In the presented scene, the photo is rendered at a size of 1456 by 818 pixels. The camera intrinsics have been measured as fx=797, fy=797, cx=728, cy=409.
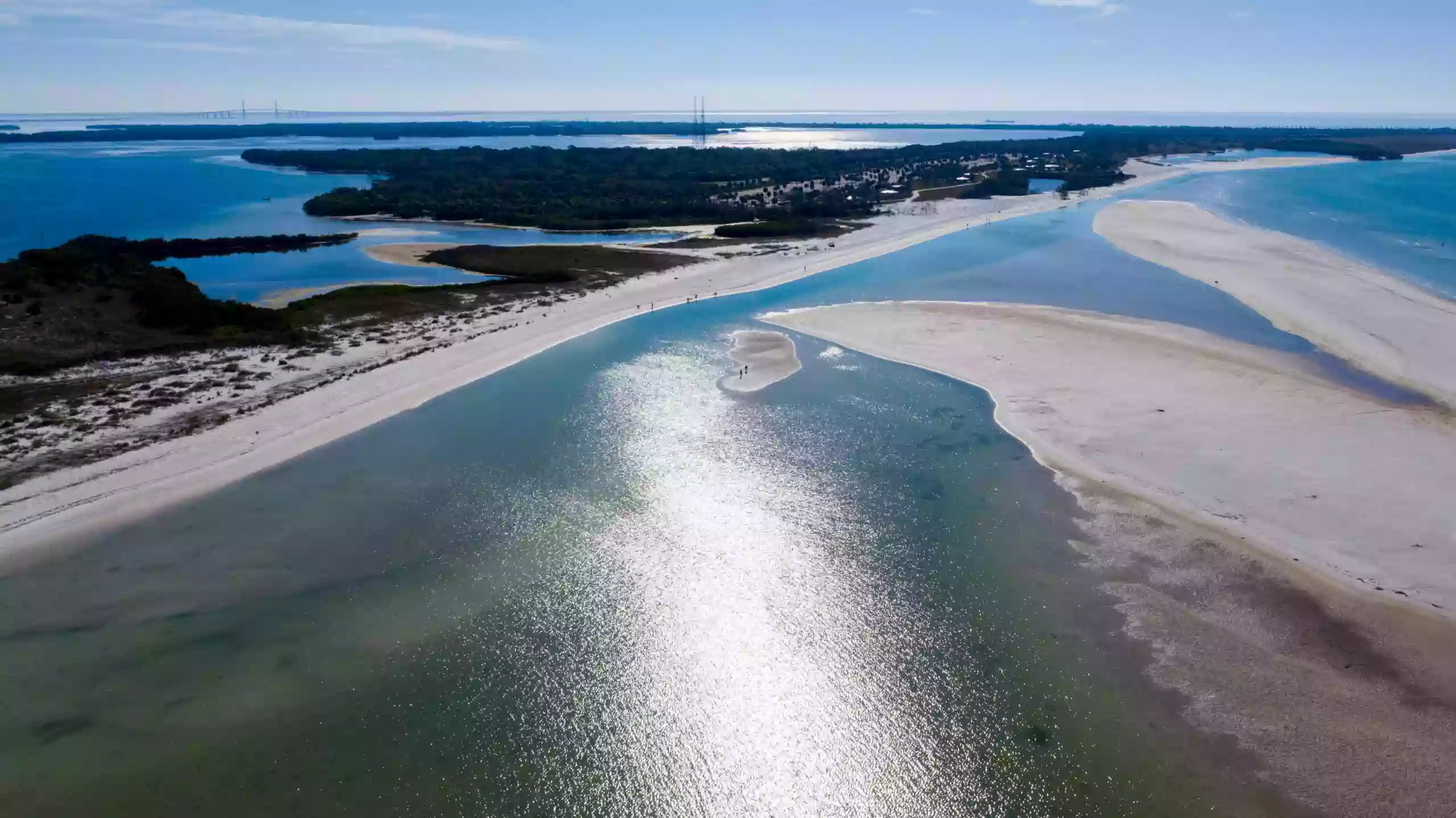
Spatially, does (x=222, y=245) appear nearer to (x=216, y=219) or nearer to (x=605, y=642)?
(x=216, y=219)

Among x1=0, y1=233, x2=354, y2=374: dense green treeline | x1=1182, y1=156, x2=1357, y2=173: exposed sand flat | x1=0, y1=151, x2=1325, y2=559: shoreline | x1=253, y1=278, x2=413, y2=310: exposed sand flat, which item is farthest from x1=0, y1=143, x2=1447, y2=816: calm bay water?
x1=1182, y1=156, x2=1357, y2=173: exposed sand flat

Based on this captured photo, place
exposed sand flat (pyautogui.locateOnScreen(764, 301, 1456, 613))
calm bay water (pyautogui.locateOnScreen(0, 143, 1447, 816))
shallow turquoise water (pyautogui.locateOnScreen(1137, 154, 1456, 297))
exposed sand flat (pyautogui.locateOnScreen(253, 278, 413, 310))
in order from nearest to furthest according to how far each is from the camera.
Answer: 1. calm bay water (pyautogui.locateOnScreen(0, 143, 1447, 816))
2. exposed sand flat (pyautogui.locateOnScreen(764, 301, 1456, 613))
3. exposed sand flat (pyautogui.locateOnScreen(253, 278, 413, 310))
4. shallow turquoise water (pyautogui.locateOnScreen(1137, 154, 1456, 297))

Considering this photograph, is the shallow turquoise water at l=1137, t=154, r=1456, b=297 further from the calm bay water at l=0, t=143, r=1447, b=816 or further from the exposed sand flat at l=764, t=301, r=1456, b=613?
the calm bay water at l=0, t=143, r=1447, b=816

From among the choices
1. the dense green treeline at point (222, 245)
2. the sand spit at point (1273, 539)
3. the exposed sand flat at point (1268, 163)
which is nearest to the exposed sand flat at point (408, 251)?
the dense green treeline at point (222, 245)

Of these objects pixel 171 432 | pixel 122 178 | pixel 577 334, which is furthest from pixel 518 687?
pixel 122 178

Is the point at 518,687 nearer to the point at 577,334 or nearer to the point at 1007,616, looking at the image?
the point at 1007,616

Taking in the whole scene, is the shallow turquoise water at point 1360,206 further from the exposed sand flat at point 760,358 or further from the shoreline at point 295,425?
the shoreline at point 295,425

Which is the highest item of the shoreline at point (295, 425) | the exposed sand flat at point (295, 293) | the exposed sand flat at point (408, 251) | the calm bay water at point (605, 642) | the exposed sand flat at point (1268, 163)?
the exposed sand flat at point (1268, 163)
